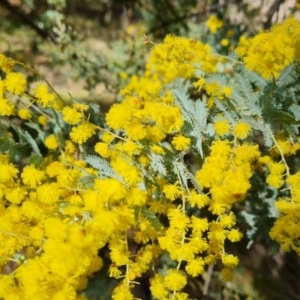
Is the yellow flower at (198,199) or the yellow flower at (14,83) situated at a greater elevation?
the yellow flower at (14,83)

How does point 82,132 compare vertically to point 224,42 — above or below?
below

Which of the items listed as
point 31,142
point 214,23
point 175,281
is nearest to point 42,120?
point 31,142

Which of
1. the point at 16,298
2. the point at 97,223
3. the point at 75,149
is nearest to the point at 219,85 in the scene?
the point at 75,149

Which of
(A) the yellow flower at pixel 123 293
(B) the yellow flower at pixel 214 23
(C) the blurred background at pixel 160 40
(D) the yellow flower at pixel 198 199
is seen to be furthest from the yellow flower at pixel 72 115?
(B) the yellow flower at pixel 214 23

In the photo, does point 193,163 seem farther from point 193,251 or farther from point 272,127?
point 193,251

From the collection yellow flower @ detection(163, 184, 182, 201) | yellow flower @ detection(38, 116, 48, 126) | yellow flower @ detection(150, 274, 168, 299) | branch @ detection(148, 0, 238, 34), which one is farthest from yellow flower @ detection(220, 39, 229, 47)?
yellow flower @ detection(150, 274, 168, 299)

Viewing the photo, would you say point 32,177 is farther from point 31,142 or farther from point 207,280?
point 207,280

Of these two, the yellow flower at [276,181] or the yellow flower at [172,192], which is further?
the yellow flower at [276,181]

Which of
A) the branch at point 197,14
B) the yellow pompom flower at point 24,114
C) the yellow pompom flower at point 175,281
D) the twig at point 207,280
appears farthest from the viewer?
the branch at point 197,14

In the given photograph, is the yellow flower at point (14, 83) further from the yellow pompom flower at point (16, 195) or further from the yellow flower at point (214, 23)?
the yellow flower at point (214, 23)

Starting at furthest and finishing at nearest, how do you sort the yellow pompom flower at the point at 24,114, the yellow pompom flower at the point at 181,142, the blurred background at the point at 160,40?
1. the blurred background at the point at 160,40
2. the yellow pompom flower at the point at 24,114
3. the yellow pompom flower at the point at 181,142

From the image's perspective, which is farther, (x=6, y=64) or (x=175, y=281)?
(x=6, y=64)
